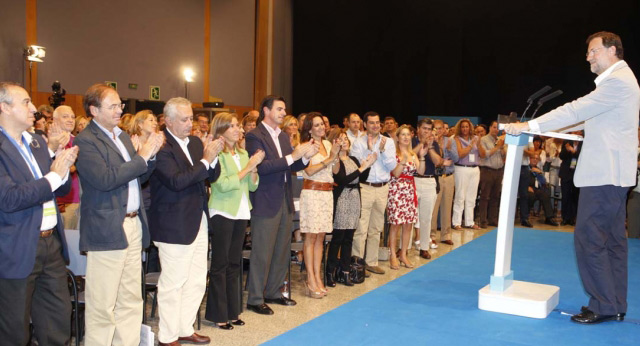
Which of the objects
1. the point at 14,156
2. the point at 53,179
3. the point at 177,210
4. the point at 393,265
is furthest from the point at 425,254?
the point at 14,156

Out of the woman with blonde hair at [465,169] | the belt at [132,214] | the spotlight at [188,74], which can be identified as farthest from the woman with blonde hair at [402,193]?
the spotlight at [188,74]

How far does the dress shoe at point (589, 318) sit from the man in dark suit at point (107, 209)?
258 cm

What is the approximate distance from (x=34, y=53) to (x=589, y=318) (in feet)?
31.7

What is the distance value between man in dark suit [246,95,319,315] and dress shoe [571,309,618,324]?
2057 millimetres

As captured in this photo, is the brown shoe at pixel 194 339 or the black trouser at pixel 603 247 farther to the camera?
the brown shoe at pixel 194 339

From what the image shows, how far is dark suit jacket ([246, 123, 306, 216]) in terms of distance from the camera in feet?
14.3

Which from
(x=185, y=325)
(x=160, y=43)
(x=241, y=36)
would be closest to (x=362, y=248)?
(x=185, y=325)

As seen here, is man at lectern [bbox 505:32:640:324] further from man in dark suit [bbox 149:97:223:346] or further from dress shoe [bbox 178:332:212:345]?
dress shoe [bbox 178:332:212:345]

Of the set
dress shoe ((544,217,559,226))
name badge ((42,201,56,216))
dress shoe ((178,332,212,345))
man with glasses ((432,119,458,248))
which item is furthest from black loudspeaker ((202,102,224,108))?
name badge ((42,201,56,216))

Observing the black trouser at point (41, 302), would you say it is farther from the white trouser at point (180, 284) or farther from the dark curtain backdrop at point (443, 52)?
the dark curtain backdrop at point (443, 52)

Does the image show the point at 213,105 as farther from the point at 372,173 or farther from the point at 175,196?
the point at 175,196

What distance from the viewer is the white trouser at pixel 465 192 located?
27.8ft

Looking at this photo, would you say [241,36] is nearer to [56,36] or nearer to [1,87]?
[56,36]

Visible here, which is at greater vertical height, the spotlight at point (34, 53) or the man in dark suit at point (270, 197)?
the spotlight at point (34, 53)
